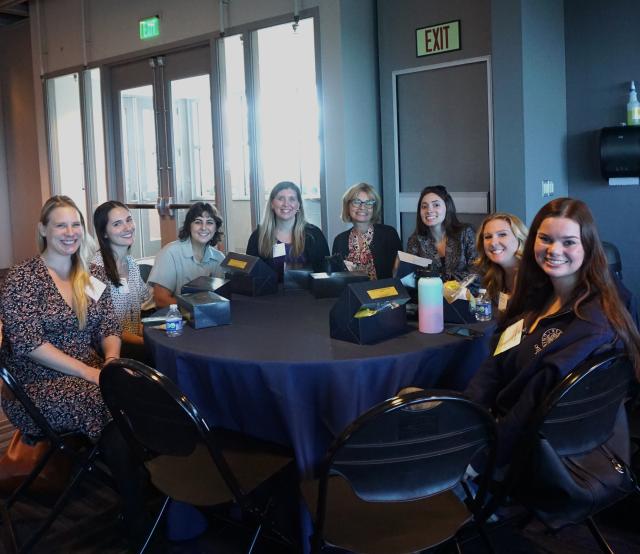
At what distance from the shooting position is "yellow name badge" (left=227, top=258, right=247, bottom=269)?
129 inches

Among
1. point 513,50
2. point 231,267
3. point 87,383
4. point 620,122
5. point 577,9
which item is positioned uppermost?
point 577,9

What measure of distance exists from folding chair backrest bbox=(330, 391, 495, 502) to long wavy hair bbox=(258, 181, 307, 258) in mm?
2367

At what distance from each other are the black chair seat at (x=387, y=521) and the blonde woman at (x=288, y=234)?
2121 mm

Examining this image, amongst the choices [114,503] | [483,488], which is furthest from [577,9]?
[114,503]

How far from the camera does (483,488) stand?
169 centimetres

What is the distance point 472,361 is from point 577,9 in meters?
2.89

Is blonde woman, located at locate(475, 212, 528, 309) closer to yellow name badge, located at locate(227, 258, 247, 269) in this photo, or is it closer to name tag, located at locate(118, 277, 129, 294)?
yellow name badge, located at locate(227, 258, 247, 269)

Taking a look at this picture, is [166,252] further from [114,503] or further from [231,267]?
[114,503]

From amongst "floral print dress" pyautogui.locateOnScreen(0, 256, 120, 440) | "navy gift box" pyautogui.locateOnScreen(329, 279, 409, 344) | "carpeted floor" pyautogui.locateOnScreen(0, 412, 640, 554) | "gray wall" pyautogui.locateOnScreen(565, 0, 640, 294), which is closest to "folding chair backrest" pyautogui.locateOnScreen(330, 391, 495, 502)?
"navy gift box" pyautogui.locateOnScreen(329, 279, 409, 344)

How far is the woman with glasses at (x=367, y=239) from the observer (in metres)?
3.91

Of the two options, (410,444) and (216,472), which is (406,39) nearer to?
(216,472)

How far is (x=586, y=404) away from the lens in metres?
1.73

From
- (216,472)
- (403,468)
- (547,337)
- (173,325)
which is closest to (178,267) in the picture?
(173,325)

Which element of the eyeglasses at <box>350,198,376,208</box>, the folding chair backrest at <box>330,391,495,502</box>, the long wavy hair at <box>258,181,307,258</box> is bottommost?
the folding chair backrest at <box>330,391,495,502</box>
